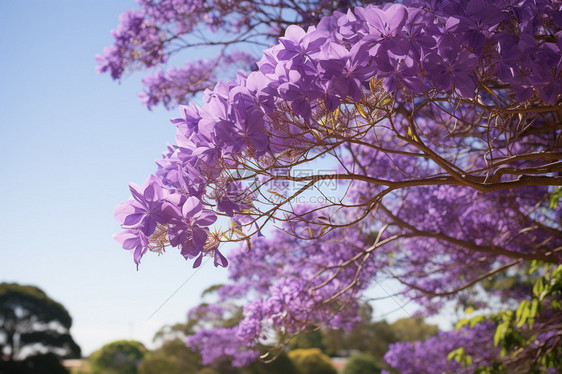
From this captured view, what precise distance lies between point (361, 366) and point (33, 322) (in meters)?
8.59

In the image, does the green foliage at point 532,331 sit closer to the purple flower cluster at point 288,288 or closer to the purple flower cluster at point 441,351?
the purple flower cluster at point 288,288

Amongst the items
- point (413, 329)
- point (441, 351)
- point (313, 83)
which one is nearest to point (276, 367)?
point (413, 329)

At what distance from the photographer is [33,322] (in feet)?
38.4

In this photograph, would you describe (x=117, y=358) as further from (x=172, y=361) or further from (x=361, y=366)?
(x=361, y=366)

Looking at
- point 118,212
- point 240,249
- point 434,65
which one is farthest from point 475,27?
point 240,249

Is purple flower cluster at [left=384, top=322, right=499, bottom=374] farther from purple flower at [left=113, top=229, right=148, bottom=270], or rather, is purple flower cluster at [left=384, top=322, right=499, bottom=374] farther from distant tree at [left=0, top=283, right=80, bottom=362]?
distant tree at [left=0, top=283, right=80, bottom=362]

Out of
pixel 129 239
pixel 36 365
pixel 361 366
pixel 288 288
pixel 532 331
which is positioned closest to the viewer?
pixel 129 239

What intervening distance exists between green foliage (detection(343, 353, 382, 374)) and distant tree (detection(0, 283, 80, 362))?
7.16 m

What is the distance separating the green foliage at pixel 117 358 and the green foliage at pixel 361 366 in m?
5.73

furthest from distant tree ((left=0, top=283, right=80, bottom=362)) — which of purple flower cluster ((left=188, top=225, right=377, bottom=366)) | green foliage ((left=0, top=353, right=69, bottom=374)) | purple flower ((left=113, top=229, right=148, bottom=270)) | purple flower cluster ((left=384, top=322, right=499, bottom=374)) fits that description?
purple flower ((left=113, top=229, right=148, bottom=270))

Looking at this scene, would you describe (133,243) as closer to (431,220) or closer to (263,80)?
(263,80)

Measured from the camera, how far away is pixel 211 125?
48.7 inches

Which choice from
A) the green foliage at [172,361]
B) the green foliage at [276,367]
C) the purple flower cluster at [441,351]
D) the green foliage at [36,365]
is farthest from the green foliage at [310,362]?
the purple flower cluster at [441,351]

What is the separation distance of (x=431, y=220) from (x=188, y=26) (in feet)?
8.47
